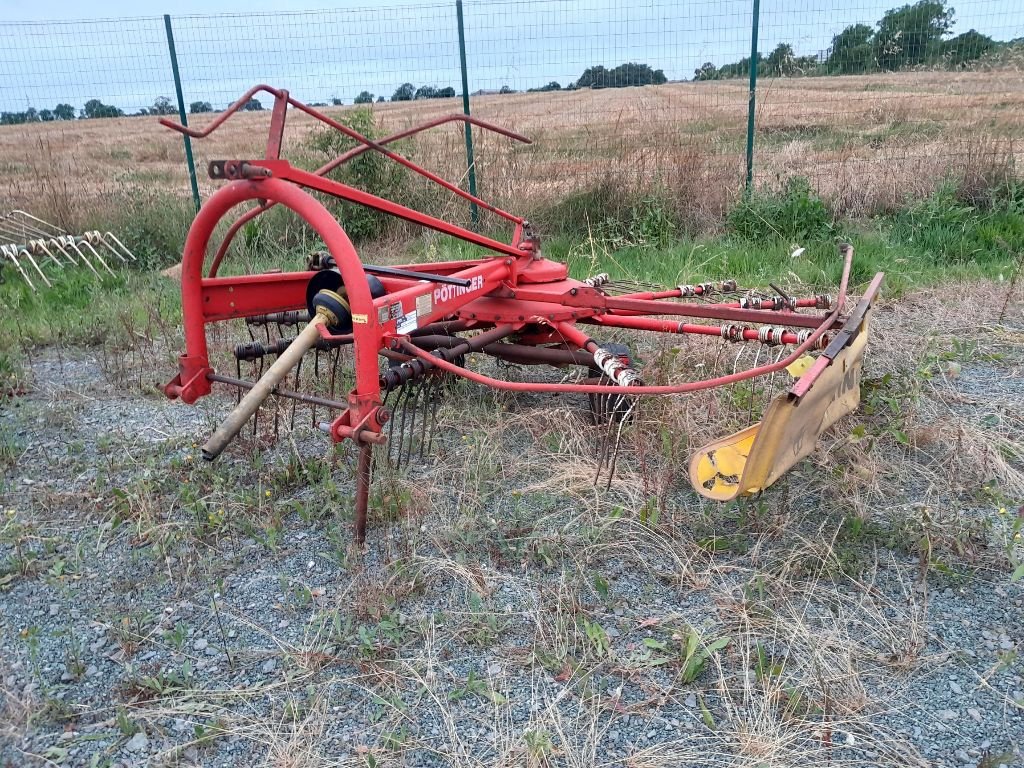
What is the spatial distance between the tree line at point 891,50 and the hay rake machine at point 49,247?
542cm

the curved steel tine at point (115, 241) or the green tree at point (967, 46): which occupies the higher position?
the green tree at point (967, 46)

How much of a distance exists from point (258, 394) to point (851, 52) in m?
7.35

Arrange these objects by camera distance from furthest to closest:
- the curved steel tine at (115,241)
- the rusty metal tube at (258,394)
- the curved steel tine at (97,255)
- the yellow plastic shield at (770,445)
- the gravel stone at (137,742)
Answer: the curved steel tine at (115,241) → the curved steel tine at (97,255) → the yellow plastic shield at (770,445) → the rusty metal tube at (258,394) → the gravel stone at (137,742)

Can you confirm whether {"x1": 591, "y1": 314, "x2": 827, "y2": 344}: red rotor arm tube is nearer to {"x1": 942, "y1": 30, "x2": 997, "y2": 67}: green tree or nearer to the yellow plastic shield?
the yellow plastic shield

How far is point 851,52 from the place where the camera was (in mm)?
7613

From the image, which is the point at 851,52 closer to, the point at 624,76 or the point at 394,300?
the point at 624,76

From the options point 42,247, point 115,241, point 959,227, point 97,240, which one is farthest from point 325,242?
point 959,227

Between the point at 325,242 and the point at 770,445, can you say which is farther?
the point at 325,242

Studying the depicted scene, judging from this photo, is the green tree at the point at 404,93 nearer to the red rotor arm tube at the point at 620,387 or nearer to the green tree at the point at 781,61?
the green tree at the point at 781,61

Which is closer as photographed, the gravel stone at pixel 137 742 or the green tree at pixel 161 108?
the gravel stone at pixel 137 742

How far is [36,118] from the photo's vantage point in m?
8.18

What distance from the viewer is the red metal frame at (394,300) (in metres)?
2.31

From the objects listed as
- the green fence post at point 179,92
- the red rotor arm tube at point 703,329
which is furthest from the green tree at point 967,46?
the green fence post at point 179,92

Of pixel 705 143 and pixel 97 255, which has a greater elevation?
pixel 705 143
